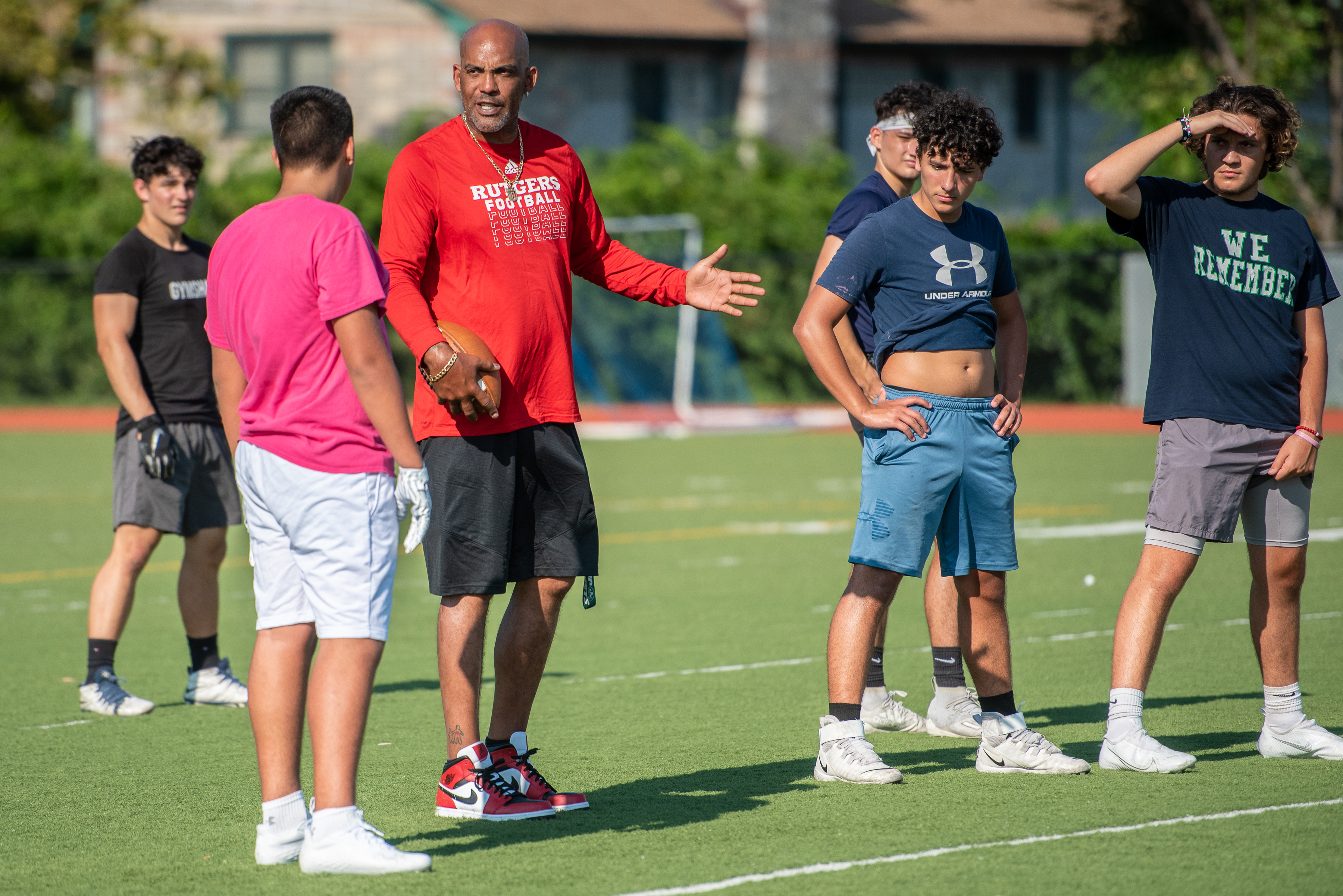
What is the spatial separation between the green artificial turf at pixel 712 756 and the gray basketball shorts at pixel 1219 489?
2.67 feet

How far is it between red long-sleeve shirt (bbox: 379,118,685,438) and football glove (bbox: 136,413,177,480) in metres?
2.36

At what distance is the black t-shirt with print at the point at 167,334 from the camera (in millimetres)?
7434

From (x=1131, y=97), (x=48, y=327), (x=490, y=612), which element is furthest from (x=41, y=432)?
(x=1131, y=97)

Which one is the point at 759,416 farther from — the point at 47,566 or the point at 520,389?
the point at 520,389

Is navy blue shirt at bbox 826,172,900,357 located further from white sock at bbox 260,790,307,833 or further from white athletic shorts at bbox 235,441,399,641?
white sock at bbox 260,790,307,833

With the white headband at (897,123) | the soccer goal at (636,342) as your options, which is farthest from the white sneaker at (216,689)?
the soccer goal at (636,342)

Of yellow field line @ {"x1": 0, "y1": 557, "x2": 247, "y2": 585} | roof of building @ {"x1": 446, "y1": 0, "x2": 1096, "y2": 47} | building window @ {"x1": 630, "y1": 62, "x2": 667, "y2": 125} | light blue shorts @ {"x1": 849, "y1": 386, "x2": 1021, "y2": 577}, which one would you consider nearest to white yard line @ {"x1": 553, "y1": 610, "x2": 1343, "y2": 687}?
light blue shorts @ {"x1": 849, "y1": 386, "x2": 1021, "y2": 577}

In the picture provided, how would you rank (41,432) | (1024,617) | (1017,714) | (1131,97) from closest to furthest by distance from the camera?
(1017,714) < (1024,617) < (41,432) < (1131,97)

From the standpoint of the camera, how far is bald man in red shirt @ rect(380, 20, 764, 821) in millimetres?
5055

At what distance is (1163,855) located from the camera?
4582 millimetres

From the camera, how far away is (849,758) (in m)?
5.49

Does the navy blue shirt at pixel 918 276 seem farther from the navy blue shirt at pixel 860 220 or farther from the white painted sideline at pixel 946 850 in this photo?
the white painted sideline at pixel 946 850

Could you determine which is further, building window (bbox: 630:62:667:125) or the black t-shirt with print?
building window (bbox: 630:62:667:125)

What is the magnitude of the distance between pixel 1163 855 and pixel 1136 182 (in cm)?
240
